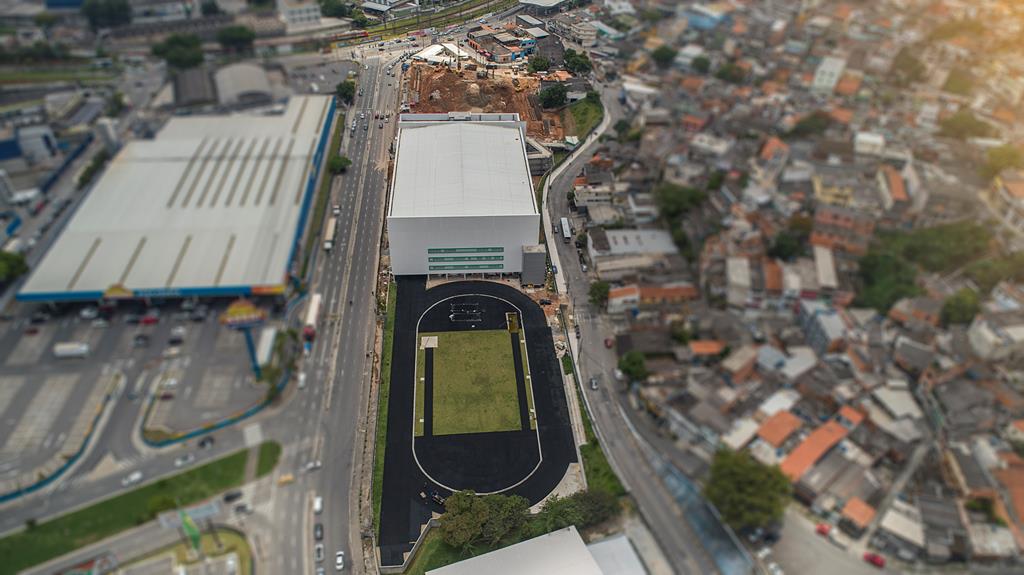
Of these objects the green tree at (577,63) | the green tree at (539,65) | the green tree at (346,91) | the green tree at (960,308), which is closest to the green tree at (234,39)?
the green tree at (346,91)

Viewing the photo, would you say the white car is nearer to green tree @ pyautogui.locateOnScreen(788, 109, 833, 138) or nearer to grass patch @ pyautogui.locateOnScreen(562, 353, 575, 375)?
grass patch @ pyautogui.locateOnScreen(562, 353, 575, 375)

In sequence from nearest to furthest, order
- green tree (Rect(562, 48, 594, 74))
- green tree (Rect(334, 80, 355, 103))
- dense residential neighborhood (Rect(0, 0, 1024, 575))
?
dense residential neighborhood (Rect(0, 0, 1024, 575)) < green tree (Rect(334, 80, 355, 103)) < green tree (Rect(562, 48, 594, 74))

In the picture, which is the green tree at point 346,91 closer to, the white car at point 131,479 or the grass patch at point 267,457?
the grass patch at point 267,457

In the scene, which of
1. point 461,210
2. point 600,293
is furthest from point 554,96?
point 600,293

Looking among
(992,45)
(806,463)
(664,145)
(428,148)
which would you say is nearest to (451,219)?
(428,148)

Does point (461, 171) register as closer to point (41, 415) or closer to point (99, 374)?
point (99, 374)

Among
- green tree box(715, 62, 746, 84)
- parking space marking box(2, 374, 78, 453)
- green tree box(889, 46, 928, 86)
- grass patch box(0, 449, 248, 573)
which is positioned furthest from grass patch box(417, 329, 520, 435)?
green tree box(889, 46, 928, 86)
